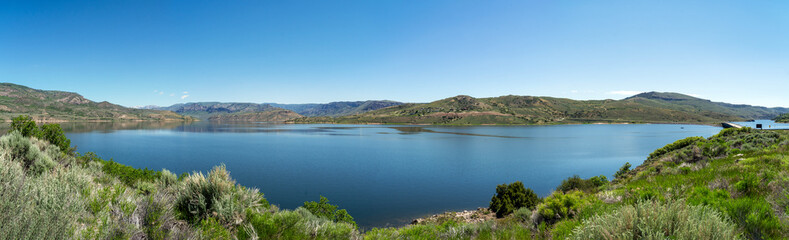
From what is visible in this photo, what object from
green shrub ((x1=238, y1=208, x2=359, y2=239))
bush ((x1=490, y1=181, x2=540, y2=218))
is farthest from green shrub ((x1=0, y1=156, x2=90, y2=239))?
bush ((x1=490, y1=181, x2=540, y2=218))

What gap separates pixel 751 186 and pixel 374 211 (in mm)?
23277

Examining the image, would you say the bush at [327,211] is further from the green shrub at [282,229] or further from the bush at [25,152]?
the green shrub at [282,229]

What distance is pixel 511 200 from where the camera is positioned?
74.8ft

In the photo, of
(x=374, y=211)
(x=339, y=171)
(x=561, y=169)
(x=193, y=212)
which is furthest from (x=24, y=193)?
(x=561, y=169)

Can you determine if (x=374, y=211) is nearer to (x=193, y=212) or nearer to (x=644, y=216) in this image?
(x=193, y=212)

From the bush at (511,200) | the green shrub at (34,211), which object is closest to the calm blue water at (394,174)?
the bush at (511,200)

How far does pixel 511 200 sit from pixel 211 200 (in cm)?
2075

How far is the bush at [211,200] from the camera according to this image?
6.85 metres

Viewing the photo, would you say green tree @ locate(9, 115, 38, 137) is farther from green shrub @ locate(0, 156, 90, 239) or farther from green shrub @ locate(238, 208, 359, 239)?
green shrub @ locate(238, 208, 359, 239)

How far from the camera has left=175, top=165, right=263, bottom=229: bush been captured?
6854 mm

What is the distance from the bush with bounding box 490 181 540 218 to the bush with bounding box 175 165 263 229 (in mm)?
18885

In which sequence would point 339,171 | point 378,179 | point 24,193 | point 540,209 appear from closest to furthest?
point 24,193, point 540,209, point 378,179, point 339,171

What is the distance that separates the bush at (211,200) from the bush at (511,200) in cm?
1888

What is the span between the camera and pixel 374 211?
26812mm
